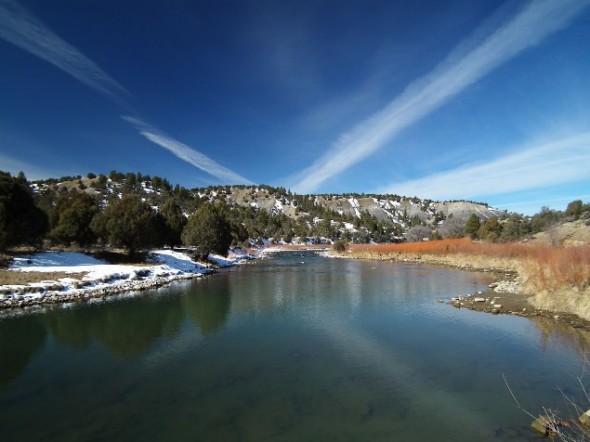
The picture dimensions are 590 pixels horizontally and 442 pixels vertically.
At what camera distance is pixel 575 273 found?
2064 cm

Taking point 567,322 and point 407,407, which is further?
point 567,322

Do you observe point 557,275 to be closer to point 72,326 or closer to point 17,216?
point 72,326

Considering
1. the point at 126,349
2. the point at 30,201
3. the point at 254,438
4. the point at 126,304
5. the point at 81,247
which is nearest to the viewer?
the point at 254,438

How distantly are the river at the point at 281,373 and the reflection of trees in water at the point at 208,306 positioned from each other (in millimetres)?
250

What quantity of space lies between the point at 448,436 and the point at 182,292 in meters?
28.1

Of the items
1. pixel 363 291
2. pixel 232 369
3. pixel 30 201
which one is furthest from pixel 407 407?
pixel 30 201

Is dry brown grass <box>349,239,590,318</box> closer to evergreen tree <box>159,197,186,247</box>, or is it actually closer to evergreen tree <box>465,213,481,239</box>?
evergreen tree <box>465,213,481,239</box>

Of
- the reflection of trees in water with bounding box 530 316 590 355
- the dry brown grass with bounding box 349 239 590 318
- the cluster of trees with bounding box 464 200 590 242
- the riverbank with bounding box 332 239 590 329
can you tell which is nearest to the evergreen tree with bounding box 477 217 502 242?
the cluster of trees with bounding box 464 200 590 242

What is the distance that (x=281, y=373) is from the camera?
538 inches

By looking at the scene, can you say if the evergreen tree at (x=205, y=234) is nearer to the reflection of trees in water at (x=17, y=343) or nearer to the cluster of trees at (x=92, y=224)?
the cluster of trees at (x=92, y=224)

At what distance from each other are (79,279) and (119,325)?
14.2m

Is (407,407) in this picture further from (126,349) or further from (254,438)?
(126,349)

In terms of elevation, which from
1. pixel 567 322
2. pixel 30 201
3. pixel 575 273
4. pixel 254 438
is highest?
pixel 30 201

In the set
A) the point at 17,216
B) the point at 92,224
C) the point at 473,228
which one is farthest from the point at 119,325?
the point at 473,228
